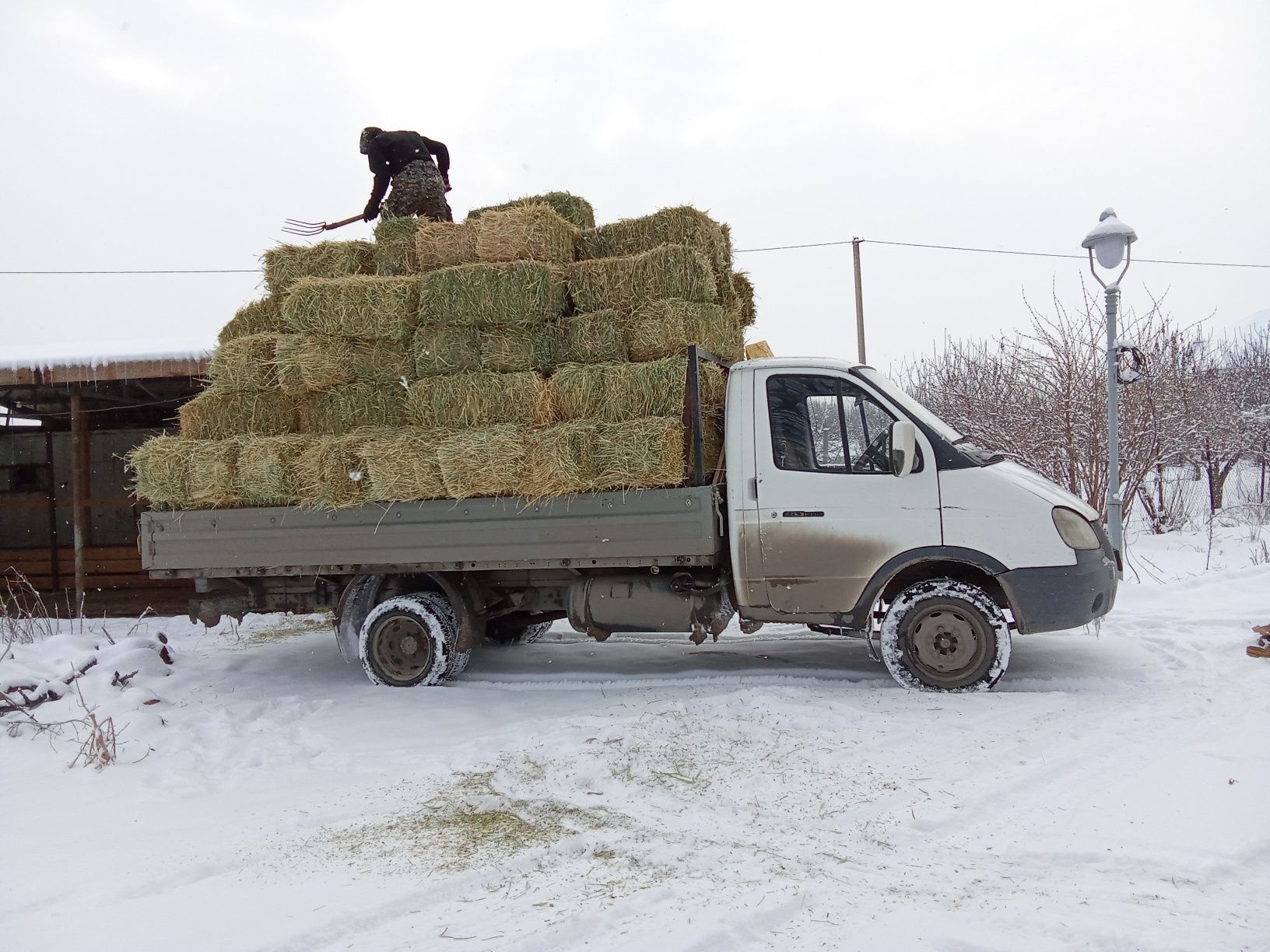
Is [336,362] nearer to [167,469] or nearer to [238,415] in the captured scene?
[238,415]

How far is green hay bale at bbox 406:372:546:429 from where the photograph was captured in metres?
5.96

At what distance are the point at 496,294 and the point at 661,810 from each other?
3630 mm

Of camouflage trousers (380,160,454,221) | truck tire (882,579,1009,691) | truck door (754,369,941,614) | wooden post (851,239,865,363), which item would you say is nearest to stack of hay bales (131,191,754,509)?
truck door (754,369,941,614)

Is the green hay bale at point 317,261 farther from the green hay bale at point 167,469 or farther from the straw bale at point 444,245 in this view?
the green hay bale at point 167,469

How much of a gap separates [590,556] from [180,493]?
3.09 m

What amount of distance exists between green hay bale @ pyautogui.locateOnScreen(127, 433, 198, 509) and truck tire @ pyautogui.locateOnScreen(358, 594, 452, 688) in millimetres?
1658

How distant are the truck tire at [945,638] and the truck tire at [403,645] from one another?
3.07m

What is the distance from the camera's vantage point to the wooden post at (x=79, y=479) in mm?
9742

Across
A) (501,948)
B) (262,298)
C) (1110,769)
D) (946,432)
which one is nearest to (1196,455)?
(946,432)

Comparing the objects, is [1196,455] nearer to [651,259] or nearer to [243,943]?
[651,259]

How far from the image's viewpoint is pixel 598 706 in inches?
218

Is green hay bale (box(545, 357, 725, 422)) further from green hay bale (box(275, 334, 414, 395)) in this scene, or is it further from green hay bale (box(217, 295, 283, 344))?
green hay bale (box(217, 295, 283, 344))

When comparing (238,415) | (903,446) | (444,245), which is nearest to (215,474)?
(238,415)

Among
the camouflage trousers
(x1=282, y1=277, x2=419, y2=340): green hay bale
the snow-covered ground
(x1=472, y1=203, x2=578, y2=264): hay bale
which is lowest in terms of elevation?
the snow-covered ground
